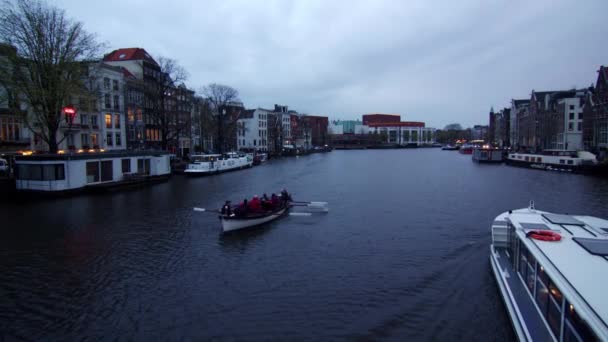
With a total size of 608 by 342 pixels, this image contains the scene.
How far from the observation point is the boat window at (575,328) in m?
6.79

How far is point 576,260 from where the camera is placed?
9.09 meters

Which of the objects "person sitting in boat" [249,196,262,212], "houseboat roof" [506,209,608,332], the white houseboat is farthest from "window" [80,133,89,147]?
"houseboat roof" [506,209,608,332]

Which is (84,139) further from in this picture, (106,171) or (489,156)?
(489,156)

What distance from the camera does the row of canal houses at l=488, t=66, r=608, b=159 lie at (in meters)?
67.4

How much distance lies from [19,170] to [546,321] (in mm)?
40459

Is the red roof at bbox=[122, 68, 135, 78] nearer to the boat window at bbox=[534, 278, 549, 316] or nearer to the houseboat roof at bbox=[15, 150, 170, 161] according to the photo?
the houseboat roof at bbox=[15, 150, 170, 161]

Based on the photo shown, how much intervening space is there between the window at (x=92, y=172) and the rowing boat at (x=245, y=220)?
22.9 metres

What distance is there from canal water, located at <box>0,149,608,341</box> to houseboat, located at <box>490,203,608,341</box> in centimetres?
124

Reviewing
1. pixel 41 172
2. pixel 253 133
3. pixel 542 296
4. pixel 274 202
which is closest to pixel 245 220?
pixel 274 202

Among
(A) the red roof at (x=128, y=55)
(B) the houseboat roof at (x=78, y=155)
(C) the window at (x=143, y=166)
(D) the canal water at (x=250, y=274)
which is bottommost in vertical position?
(D) the canal water at (x=250, y=274)

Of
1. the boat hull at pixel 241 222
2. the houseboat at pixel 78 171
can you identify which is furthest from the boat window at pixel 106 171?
the boat hull at pixel 241 222

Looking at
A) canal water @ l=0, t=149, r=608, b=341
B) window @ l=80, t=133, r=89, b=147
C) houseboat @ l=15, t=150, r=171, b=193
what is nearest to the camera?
canal water @ l=0, t=149, r=608, b=341

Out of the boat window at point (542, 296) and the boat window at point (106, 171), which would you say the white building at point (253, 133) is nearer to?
the boat window at point (106, 171)

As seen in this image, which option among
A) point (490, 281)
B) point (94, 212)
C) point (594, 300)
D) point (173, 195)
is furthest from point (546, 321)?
point (173, 195)
